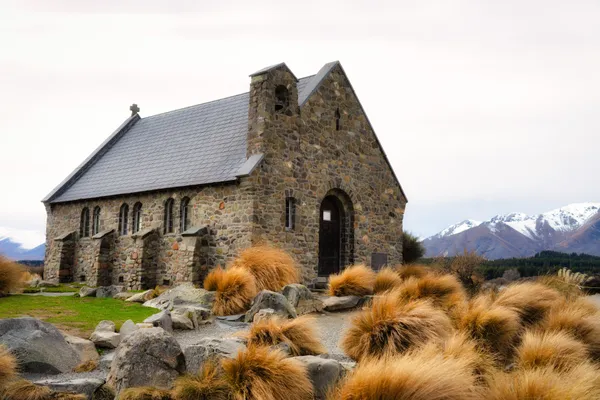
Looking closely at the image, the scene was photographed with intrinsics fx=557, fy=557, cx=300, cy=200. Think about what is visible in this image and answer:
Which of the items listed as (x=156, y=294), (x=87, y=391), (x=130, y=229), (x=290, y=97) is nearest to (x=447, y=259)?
(x=290, y=97)

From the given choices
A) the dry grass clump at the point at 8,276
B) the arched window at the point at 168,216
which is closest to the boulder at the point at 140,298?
the dry grass clump at the point at 8,276

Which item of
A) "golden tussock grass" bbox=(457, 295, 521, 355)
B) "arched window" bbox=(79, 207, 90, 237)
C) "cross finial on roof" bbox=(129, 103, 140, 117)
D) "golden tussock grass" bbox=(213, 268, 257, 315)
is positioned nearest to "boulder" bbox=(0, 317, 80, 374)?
"golden tussock grass" bbox=(213, 268, 257, 315)

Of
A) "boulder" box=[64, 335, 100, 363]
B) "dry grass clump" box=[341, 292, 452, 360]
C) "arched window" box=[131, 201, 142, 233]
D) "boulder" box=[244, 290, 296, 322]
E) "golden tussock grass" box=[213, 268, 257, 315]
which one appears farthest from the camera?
"arched window" box=[131, 201, 142, 233]

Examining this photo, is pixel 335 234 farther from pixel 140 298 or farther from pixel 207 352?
pixel 207 352

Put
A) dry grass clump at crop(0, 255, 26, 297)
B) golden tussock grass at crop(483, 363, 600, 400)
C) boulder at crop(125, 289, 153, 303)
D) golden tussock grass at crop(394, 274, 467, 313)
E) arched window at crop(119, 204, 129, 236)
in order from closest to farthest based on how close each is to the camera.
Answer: golden tussock grass at crop(483, 363, 600, 400), golden tussock grass at crop(394, 274, 467, 313), boulder at crop(125, 289, 153, 303), dry grass clump at crop(0, 255, 26, 297), arched window at crop(119, 204, 129, 236)

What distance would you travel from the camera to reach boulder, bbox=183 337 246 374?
8039 millimetres

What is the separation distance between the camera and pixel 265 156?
738 inches

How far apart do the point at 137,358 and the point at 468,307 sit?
6.49m

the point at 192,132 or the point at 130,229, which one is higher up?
the point at 192,132

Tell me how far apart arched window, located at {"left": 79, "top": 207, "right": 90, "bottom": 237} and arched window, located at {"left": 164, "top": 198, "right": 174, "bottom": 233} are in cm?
658

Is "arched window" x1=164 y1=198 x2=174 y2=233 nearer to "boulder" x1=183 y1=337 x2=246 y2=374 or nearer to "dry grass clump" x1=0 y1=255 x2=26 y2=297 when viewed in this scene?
"dry grass clump" x1=0 y1=255 x2=26 y2=297

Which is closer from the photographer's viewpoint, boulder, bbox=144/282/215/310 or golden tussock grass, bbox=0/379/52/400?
golden tussock grass, bbox=0/379/52/400

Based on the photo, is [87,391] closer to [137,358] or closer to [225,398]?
[137,358]

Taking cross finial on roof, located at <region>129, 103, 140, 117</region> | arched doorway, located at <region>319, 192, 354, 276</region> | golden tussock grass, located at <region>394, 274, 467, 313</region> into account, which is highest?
cross finial on roof, located at <region>129, 103, 140, 117</region>
